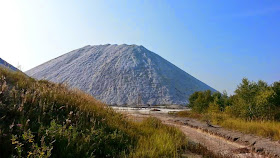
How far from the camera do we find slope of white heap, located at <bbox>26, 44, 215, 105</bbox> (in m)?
67.1

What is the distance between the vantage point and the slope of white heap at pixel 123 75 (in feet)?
220

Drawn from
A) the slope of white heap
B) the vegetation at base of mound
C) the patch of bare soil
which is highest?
the slope of white heap

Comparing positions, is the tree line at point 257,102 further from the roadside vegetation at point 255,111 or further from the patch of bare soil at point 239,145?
the patch of bare soil at point 239,145

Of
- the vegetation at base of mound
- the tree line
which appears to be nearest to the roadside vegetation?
the tree line

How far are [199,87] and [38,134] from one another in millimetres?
84078

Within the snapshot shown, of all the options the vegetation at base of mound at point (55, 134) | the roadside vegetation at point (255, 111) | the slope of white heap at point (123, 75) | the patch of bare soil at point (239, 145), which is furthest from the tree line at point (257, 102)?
the slope of white heap at point (123, 75)

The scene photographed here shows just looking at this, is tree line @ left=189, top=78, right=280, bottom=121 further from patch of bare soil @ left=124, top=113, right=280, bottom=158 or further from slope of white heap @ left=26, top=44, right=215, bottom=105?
slope of white heap @ left=26, top=44, right=215, bottom=105

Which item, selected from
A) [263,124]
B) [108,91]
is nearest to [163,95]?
[108,91]

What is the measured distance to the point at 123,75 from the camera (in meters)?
76.1

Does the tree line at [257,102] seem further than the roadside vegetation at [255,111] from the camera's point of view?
Yes

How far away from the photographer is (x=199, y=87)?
85.8m

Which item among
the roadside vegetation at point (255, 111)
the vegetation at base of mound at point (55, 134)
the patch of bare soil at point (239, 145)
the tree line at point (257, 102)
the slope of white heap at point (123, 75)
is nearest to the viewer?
the vegetation at base of mound at point (55, 134)

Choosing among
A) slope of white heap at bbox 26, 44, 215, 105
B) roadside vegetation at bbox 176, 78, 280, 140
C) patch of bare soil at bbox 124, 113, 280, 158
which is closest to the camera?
patch of bare soil at bbox 124, 113, 280, 158

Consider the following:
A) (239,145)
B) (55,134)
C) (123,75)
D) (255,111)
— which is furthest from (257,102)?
(123,75)
